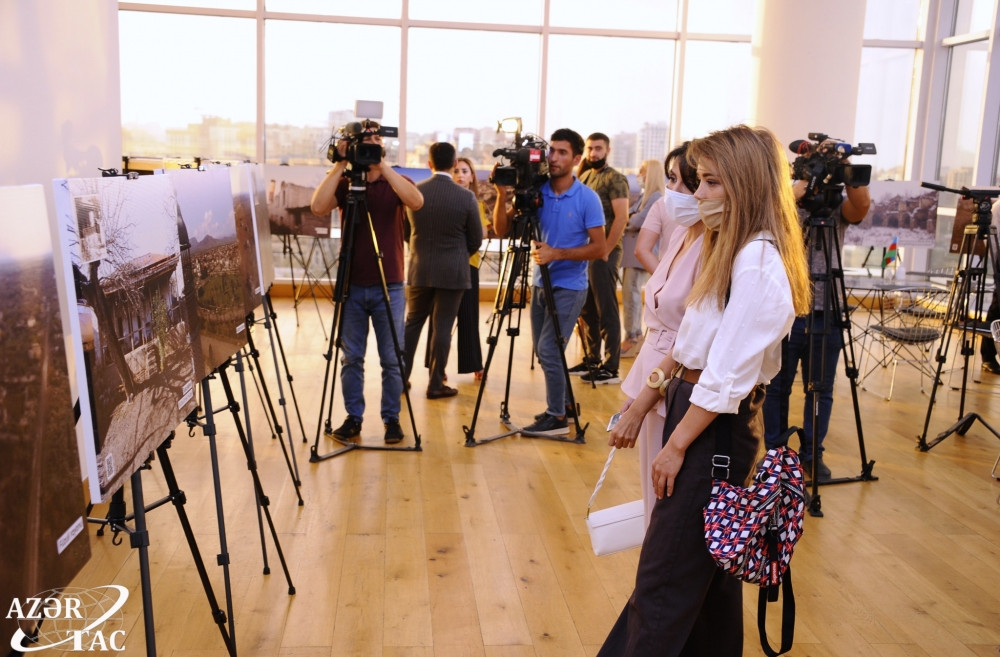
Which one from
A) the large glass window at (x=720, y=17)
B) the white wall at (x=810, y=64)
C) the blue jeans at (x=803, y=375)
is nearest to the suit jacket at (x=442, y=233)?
the blue jeans at (x=803, y=375)

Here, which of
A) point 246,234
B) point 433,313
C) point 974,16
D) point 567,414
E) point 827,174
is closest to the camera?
point 246,234

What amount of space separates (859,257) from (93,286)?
10.6 m

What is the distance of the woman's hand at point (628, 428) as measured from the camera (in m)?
2.31

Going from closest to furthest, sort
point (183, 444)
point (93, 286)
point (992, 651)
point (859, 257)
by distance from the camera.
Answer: point (93, 286), point (992, 651), point (183, 444), point (859, 257)

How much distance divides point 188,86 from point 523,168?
6.70 m

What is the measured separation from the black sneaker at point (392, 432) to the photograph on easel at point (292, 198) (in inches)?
172

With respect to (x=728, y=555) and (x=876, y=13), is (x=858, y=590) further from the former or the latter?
(x=876, y=13)

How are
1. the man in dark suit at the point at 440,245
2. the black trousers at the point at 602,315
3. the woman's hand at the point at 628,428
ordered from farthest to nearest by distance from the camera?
the black trousers at the point at 602,315 → the man in dark suit at the point at 440,245 → the woman's hand at the point at 628,428

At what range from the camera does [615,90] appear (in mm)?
10586

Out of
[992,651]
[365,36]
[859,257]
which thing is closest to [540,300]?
[992,651]

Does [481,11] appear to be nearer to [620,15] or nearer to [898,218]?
[620,15]

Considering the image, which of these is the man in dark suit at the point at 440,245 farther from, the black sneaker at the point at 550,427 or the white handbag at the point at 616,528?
the white handbag at the point at 616,528

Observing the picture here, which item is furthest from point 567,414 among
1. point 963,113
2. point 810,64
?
point 963,113

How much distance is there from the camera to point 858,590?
11.0 ft
